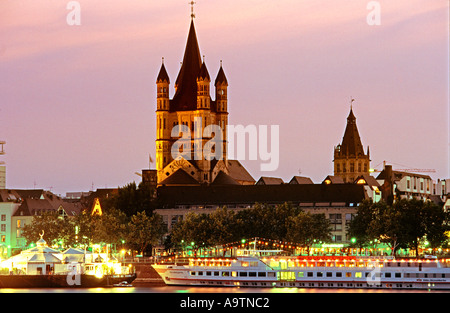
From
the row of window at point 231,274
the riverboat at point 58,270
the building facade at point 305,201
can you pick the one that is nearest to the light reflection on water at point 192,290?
the riverboat at point 58,270

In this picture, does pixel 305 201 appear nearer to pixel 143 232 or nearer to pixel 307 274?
pixel 143 232

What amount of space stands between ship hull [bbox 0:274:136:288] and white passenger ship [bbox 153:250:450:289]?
8.24 meters

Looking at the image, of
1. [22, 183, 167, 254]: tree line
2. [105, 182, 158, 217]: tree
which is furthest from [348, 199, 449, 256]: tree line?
[105, 182, 158, 217]: tree

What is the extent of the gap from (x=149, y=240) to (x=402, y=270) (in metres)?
54.8

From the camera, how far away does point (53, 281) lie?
125000 mm

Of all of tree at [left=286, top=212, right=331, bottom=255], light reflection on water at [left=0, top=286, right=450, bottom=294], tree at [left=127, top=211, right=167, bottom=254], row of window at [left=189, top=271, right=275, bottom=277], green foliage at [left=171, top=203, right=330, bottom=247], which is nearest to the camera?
light reflection on water at [left=0, top=286, right=450, bottom=294]

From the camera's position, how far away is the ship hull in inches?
4897

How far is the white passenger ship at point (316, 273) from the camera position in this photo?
124938 millimetres

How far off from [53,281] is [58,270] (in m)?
2.60

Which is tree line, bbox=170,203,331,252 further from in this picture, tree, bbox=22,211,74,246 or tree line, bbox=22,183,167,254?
tree, bbox=22,211,74,246

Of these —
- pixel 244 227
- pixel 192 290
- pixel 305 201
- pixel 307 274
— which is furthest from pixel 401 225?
pixel 192 290

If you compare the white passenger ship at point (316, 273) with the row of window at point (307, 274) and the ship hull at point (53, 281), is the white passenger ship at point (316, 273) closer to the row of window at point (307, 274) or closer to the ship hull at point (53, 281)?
the row of window at point (307, 274)
